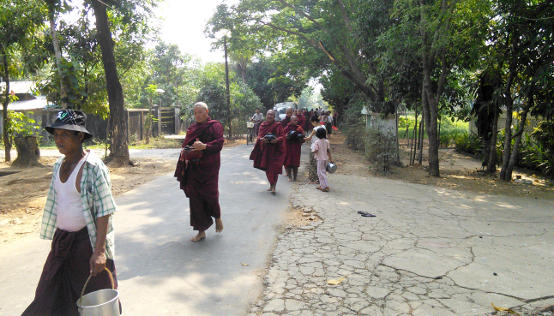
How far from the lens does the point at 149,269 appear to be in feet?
14.1

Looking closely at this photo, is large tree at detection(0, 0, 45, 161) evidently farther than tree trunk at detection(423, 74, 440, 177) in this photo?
No

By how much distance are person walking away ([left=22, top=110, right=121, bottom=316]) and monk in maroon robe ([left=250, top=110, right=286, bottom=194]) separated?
596cm

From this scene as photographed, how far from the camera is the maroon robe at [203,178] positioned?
5.29 metres

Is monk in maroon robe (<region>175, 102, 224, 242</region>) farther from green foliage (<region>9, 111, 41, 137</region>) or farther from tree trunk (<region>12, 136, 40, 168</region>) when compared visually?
green foliage (<region>9, 111, 41, 137</region>)

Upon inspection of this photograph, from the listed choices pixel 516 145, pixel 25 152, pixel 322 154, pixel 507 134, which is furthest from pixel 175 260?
pixel 25 152

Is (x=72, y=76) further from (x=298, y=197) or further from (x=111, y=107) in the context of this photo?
(x=298, y=197)

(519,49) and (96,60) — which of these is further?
(96,60)

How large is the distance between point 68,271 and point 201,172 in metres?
2.69

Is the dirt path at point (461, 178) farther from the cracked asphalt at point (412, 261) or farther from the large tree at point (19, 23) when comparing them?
the large tree at point (19, 23)

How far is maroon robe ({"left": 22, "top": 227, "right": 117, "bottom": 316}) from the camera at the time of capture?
2670mm

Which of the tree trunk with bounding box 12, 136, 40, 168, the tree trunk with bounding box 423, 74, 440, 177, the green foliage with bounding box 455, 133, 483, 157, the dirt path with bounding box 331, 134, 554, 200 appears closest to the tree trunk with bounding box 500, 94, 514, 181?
the dirt path with bounding box 331, 134, 554, 200

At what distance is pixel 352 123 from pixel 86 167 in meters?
16.9

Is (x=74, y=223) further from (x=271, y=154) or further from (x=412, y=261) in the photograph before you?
(x=271, y=154)

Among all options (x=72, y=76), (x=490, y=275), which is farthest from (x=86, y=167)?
(x=72, y=76)
